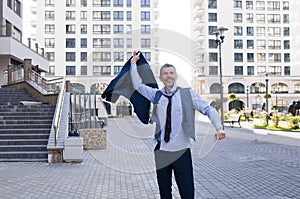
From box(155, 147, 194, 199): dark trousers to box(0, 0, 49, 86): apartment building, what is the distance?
22.8 meters

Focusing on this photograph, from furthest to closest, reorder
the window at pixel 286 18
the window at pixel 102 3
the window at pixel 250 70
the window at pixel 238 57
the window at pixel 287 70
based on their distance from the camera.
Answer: the window at pixel 286 18
the window at pixel 287 70
the window at pixel 238 57
the window at pixel 250 70
the window at pixel 102 3

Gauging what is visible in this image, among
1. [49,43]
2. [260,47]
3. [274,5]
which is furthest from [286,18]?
[49,43]

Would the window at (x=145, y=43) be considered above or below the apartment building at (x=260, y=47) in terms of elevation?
below

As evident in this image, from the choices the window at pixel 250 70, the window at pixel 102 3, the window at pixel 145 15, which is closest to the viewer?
the window at pixel 145 15

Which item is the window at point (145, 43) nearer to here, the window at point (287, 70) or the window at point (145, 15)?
the window at point (145, 15)

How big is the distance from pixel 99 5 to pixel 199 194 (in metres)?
53.7

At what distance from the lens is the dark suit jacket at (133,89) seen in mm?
3967

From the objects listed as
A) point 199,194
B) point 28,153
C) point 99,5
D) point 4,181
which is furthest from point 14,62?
point 99,5

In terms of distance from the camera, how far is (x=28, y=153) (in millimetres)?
10070

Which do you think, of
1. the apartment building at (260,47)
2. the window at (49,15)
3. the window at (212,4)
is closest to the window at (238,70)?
the apartment building at (260,47)

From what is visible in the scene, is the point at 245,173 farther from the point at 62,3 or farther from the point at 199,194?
the point at 62,3

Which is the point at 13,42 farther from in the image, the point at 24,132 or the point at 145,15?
the point at 145,15

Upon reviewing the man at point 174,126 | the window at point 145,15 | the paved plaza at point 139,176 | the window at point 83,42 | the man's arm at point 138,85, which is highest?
the window at point 145,15

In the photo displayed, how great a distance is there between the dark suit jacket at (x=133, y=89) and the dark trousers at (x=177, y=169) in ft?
1.55
